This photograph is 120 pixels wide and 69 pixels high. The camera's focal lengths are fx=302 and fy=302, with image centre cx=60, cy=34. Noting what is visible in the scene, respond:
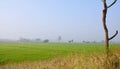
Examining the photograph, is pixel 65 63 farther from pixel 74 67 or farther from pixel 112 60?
pixel 112 60

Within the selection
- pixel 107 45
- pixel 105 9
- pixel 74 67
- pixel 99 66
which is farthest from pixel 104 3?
pixel 74 67

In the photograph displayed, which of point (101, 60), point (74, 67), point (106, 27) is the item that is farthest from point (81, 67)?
point (106, 27)

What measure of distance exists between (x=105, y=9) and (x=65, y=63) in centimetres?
241

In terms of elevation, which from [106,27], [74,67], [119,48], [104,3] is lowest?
[74,67]

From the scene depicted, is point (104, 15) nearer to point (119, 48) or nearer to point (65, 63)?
point (119, 48)

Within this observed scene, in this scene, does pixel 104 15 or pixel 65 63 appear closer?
pixel 104 15

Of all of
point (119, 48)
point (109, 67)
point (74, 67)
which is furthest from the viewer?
point (74, 67)

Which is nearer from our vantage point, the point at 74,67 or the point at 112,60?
the point at 112,60

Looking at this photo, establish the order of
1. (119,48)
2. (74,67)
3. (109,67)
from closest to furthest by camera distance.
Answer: (109,67) < (119,48) < (74,67)

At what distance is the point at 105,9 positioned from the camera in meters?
7.68

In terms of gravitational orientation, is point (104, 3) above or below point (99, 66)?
above

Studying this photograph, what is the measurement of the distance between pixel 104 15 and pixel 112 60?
3.81ft

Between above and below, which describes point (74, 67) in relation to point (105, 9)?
below

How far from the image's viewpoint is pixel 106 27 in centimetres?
776
